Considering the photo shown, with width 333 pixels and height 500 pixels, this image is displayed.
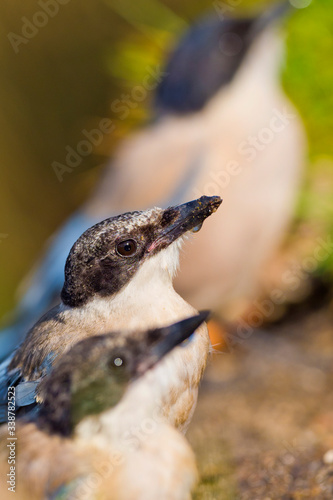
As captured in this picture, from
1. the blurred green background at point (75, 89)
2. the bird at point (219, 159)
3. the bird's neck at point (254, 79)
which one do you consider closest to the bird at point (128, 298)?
the bird at point (219, 159)

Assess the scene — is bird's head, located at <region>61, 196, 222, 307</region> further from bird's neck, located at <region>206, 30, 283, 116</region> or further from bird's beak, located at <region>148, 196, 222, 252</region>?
bird's neck, located at <region>206, 30, 283, 116</region>

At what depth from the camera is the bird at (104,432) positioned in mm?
1405

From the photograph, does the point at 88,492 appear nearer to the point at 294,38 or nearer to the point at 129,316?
the point at 129,316

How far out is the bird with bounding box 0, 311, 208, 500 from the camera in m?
1.41

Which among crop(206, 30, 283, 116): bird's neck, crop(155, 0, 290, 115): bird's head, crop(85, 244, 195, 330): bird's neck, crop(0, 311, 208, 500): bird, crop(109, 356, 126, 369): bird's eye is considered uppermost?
crop(155, 0, 290, 115): bird's head

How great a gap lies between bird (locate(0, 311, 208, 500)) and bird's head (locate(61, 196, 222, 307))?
0.18 m

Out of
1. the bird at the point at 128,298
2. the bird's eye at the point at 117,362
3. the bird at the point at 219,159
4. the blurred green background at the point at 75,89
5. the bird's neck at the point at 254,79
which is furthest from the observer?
the blurred green background at the point at 75,89

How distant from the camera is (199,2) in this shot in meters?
6.25

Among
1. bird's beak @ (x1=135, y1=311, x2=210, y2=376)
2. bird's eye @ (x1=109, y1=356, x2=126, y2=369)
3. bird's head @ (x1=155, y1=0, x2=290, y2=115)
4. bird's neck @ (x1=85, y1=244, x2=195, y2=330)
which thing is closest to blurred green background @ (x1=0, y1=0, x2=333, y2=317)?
bird's head @ (x1=155, y1=0, x2=290, y2=115)

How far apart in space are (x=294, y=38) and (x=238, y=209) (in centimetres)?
219

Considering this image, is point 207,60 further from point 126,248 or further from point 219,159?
point 126,248

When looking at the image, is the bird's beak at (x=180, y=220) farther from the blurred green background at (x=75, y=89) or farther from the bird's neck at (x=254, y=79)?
the blurred green background at (x=75, y=89)

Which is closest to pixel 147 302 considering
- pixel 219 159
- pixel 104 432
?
pixel 104 432

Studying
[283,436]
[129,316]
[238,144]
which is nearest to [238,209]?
[238,144]
